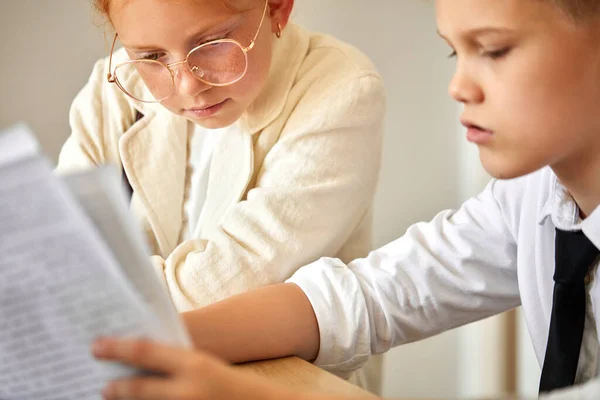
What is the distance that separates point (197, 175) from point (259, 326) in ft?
1.62

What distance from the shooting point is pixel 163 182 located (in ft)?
4.30

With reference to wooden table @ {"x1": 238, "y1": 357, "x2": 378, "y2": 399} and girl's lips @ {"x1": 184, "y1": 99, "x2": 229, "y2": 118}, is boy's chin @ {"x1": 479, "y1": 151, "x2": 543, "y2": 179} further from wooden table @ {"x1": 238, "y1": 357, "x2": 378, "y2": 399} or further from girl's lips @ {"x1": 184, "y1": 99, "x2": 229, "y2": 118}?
girl's lips @ {"x1": 184, "y1": 99, "x2": 229, "y2": 118}

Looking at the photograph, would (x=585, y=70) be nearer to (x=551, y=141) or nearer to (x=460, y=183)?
(x=551, y=141)

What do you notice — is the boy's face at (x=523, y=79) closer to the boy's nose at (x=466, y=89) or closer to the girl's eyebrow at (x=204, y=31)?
the boy's nose at (x=466, y=89)

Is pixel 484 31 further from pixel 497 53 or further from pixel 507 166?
pixel 507 166

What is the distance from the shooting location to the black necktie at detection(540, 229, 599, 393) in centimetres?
81

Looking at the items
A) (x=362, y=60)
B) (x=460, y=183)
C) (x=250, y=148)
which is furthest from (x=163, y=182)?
(x=460, y=183)

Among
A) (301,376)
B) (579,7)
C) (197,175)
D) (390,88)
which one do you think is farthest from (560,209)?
(390,88)

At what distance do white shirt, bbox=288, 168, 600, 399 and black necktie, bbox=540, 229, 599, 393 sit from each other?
7 centimetres

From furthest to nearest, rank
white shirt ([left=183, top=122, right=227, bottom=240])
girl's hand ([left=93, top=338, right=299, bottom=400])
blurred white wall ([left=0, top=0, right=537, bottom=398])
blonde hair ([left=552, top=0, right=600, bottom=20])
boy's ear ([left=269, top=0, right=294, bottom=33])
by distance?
blurred white wall ([left=0, top=0, right=537, bottom=398]), white shirt ([left=183, top=122, right=227, bottom=240]), boy's ear ([left=269, top=0, right=294, bottom=33]), blonde hair ([left=552, top=0, right=600, bottom=20]), girl's hand ([left=93, top=338, right=299, bottom=400])

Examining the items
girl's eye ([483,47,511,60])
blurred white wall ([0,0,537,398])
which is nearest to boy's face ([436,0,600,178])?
girl's eye ([483,47,511,60])

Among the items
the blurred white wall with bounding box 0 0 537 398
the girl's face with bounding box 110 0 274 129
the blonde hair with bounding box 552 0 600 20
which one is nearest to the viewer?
the blonde hair with bounding box 552 0 600 20

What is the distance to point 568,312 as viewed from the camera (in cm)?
82

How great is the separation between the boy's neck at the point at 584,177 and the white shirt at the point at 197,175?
0.61 meters
